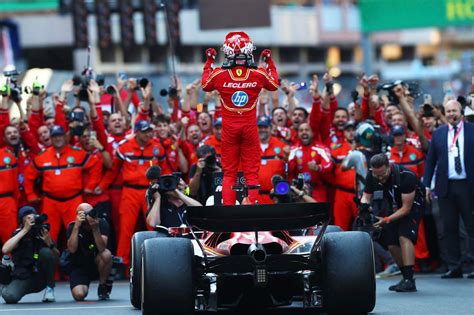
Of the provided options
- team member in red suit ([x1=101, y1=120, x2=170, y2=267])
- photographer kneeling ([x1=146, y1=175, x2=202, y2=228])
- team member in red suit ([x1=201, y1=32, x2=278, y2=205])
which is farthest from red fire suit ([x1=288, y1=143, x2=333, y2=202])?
team member in red suit ([x1=201, y1=32, x2=278, y2=205])

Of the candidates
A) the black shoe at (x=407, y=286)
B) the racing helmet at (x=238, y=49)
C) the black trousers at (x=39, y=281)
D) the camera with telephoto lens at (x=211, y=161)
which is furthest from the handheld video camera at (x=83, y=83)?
the black shoe at (x=407, y=286)

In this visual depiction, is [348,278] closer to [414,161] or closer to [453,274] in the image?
[453,274]

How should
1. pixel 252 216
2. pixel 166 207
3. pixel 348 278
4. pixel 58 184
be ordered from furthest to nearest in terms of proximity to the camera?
pixel 58 184
pixel 166 207
pixel 348 278
pixel 252 216

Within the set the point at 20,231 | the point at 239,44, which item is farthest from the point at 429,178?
the point at 20,231

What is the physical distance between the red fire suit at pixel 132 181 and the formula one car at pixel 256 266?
5.42m

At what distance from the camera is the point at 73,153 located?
58.0 ft

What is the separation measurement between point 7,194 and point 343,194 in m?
4.09

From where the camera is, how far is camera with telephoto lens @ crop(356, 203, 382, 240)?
1411cm

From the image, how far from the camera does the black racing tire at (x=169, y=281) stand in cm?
1149

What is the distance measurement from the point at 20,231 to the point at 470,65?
114ft

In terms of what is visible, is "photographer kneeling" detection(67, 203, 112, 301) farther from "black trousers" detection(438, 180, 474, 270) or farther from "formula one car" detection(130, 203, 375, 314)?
"black trousers" detection(438, 180, 474, 270)

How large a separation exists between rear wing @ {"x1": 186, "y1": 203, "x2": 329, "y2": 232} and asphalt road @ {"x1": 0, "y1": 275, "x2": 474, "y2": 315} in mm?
1592

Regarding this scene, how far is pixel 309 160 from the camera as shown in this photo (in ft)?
57.8

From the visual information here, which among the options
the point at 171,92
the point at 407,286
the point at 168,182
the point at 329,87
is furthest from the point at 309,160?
the point at 168,182
